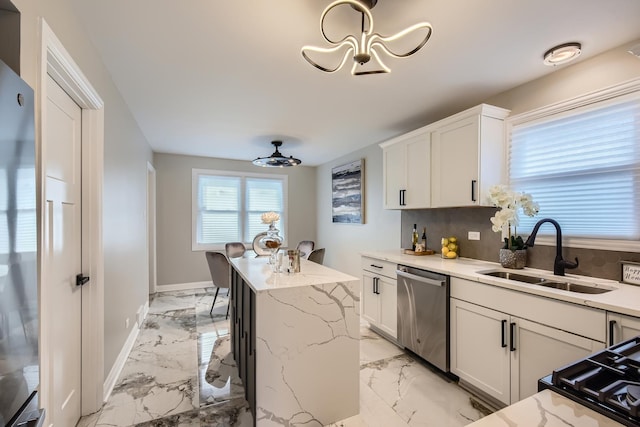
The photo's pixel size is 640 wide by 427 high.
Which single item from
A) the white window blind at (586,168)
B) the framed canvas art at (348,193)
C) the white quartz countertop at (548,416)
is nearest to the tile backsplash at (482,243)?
the white window blind at (586,168)

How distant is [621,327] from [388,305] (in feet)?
6.00

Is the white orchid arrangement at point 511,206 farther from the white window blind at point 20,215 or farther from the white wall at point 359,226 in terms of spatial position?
the white window blind at point 20,215

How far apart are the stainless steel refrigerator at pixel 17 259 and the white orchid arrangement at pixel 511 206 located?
105 inches

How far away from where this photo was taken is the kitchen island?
1.72m

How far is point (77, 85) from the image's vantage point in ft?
5.39

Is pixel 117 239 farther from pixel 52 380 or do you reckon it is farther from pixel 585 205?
pixel 585 205

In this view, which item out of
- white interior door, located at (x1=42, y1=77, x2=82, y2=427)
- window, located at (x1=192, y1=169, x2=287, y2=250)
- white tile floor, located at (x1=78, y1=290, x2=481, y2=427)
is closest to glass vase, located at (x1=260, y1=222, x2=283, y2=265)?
white tile floor, located at (x1=78, y1=290, x2=481, y2=427)

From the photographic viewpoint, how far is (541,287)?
179cm

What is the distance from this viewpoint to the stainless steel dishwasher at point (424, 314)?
7.79 ft

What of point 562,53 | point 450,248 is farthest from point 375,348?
point 562,53

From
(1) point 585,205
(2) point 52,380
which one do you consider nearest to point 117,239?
(2) point 52,380

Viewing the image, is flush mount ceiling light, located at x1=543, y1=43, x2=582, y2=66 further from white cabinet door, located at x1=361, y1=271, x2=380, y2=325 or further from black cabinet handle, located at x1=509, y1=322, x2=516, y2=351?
white cabinet door, located at x1=361, y1=271, x2=380, y2=325

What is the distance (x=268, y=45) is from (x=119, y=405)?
8.84 ft

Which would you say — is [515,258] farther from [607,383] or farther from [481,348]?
[607,383]
